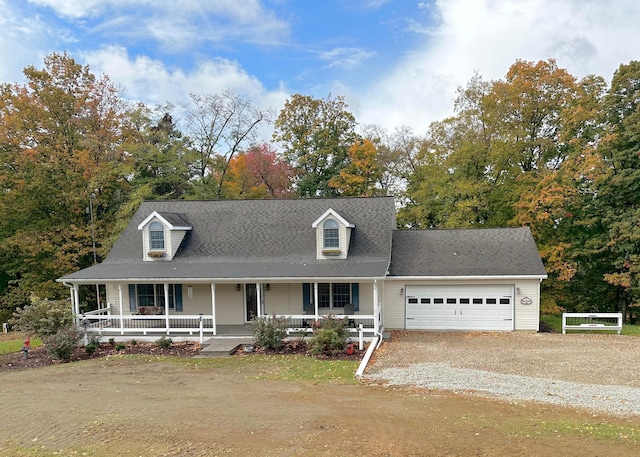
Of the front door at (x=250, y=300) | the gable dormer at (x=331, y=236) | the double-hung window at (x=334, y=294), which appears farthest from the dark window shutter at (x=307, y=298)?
the front door at (x=250, y=300)

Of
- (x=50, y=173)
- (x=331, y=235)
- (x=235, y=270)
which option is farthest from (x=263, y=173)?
(x=235, y=270)

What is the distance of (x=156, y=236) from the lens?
19.2m

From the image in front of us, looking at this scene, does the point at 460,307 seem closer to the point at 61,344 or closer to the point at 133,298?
the point at 133,298

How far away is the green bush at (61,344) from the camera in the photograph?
47.3 feet

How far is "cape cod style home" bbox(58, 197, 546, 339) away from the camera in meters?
17.1

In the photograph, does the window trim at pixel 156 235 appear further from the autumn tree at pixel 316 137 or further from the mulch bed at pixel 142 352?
the autumn tree at pixel 316 137

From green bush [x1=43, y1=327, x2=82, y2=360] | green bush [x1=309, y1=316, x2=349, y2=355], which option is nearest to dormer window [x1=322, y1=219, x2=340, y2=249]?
green bush [x1=309, y1=316, x2=349, y2=355]

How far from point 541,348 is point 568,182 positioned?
40.4 ft

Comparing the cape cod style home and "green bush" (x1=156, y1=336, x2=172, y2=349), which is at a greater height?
the cape cod style home

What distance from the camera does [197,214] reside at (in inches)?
839

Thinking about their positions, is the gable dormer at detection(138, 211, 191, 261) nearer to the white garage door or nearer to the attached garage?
the attached garage

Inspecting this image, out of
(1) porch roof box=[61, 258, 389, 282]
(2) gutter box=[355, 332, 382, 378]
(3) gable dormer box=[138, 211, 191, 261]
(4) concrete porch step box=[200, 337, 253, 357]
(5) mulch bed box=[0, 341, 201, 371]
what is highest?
(3) gable dormer box=[138, 211, 191, 261]

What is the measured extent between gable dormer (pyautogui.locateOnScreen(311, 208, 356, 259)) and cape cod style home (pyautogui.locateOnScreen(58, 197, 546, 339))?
0.04m

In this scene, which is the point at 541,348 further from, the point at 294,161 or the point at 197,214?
the point at 294,161
